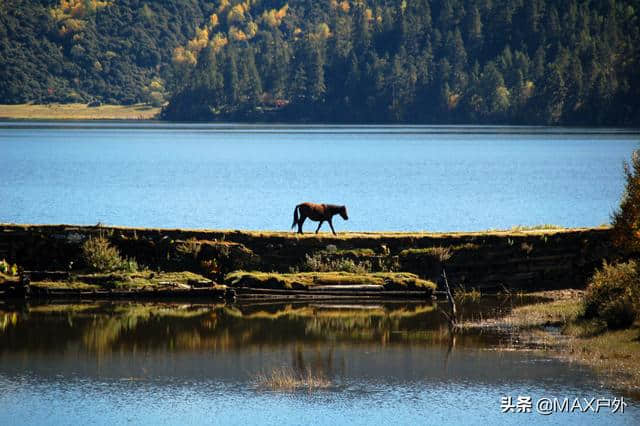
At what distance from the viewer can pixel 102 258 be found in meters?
32.6

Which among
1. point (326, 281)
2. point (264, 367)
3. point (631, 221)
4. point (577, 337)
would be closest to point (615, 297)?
point (577, 337)

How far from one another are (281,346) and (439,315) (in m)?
5.30

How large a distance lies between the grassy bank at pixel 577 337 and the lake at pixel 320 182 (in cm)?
2772

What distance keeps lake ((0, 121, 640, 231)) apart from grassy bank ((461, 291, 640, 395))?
27718mm

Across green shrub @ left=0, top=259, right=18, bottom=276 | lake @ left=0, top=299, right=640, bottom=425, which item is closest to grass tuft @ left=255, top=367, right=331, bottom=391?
lake @ left=0, top=299, right=640, bottom=425

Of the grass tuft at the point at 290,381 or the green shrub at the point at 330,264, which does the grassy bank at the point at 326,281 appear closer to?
the green shrub at the point at 330,264

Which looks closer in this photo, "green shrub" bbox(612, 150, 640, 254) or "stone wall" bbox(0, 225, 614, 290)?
"green shrub" bbox(612, 150, 640, 254)

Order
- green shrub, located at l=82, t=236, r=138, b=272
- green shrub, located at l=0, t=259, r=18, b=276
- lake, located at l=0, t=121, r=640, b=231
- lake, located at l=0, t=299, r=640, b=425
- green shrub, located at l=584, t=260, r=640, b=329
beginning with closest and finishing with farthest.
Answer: lake, located at l=0, t=299, r=640, b=425
green shrub, located at l=584, t=260, r=640, b=329
green shrub, located at l=0, t=259, r=18, b=276
green shrub, located at l=82, t=236, r=138, b=272
lake, located at l=0, t=121, r=640, b=231

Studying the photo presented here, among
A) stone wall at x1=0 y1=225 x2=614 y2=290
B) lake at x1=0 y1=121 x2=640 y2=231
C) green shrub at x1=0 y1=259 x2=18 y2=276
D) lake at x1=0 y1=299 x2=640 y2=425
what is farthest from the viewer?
lake at x1=0 y1=121 x2=640 y2=231

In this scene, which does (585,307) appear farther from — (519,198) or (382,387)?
(519,198)

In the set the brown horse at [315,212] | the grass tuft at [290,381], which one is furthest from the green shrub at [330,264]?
the grass tuft at [290,381]

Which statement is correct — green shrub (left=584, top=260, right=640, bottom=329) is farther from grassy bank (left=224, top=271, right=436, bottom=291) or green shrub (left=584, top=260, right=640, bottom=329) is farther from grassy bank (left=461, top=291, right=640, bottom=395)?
grassy bank (left=224, top=271, right=436, bottom=291)

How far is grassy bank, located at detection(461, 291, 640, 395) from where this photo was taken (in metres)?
22.6

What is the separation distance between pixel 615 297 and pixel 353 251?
9.36 m
